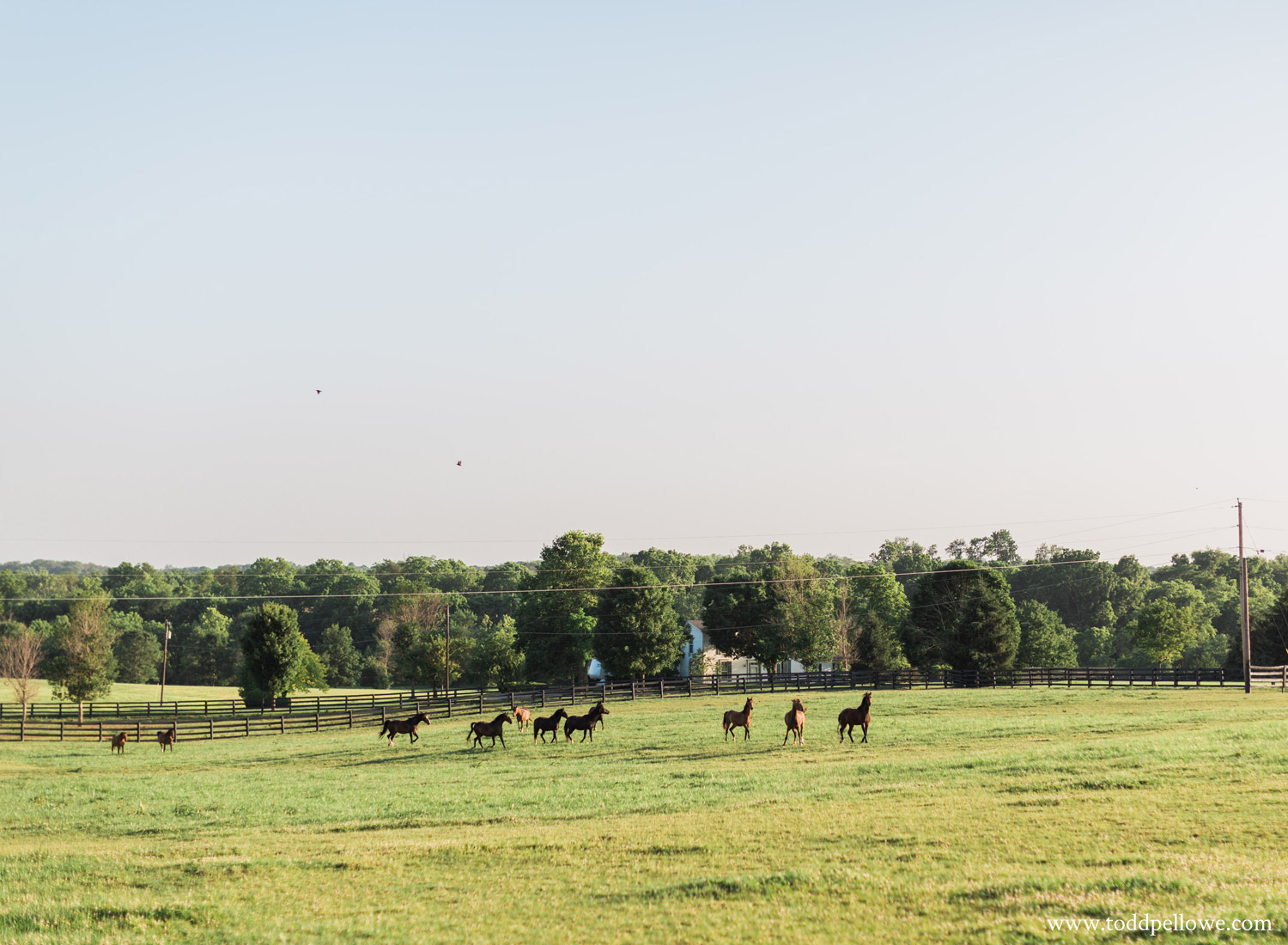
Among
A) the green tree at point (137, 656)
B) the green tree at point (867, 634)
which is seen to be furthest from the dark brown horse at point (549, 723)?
the green tree at point (137, 656)

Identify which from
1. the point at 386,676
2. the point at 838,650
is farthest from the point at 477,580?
the point at 838,650

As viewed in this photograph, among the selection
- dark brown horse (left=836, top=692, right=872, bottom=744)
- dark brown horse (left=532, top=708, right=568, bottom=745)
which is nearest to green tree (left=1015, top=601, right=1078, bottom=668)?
dark brown horse (left=836, top=692, right=872, bottom=744)

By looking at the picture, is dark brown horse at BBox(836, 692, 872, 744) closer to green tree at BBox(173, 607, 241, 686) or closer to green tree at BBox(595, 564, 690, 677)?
green tree at BBox(595, 564, 690, 677)

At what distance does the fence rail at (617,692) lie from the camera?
52125mm

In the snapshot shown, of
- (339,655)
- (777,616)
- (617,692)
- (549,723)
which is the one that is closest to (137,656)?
(339,655)

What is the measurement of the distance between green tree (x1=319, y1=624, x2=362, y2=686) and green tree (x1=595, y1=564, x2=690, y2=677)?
5029cm

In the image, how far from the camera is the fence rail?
5212 centimetres

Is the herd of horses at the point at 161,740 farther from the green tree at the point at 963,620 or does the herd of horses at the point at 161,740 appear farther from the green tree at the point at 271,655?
the green tree at the point at 963,620

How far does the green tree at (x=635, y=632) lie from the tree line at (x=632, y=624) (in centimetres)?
11

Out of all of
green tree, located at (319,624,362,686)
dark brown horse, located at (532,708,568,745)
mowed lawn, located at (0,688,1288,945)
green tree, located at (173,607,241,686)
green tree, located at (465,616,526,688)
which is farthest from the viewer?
green tree, located at (319,624,362,686)

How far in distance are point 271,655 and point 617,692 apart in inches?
982

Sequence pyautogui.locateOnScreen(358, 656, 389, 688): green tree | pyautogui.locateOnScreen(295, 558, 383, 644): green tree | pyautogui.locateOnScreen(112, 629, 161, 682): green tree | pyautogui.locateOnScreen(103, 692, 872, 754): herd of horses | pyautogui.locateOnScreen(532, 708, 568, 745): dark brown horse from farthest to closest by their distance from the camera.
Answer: pyautogui.locateOnScreen(295, 558, 383, 644): green tree
pyautogui.locateOnScreen(358, 656, 389, 688): green tree
pyautogui.locateOnScreen(112, 629, 161, 682): green tree
pyautogui.locateOnScreen(532, 708, 568, 745): dark brown horse
pyautogui.locateOnScreen(103, 692, 872, 754): herd of horses

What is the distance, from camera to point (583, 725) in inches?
1411

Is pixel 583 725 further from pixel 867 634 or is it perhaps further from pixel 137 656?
pixel 137 656
